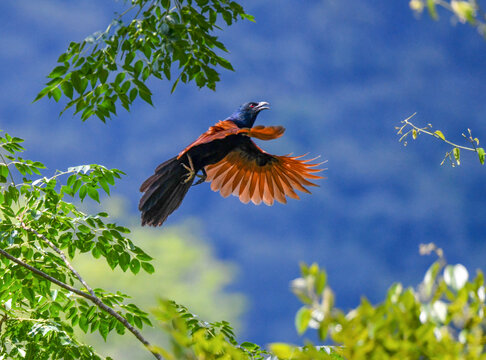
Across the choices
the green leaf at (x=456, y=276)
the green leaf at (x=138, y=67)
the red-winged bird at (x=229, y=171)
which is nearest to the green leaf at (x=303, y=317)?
the green leaf at (x=456, y=276)

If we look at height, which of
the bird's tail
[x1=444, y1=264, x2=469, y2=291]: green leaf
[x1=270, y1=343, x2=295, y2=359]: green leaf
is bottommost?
[x1=270, y1=343, x2=295, y2=359]: green leaf

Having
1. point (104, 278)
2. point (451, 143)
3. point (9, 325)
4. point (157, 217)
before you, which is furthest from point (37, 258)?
point (104, 278)

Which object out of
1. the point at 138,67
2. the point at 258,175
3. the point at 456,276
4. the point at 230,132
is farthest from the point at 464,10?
the point at 258,175

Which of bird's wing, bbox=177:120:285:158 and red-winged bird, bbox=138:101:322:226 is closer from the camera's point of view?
bird's wing, bbox=177:120:285:158

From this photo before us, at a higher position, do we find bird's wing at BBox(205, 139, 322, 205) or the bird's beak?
the bird's beak

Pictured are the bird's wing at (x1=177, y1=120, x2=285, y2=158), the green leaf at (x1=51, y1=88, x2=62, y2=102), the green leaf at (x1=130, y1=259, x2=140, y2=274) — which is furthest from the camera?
the green leaf at (x1=130, y1=259, x2=140, y2=274)

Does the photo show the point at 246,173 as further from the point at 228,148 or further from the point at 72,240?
the point at 72,240

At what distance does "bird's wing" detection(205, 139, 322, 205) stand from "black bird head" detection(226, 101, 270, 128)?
0.43 feet

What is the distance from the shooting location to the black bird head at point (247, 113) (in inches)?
92.9

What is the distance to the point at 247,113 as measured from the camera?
2.39m

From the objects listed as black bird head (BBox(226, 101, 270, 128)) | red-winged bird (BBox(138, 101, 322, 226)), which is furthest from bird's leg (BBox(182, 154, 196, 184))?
black bird head (BBox(226, 101, 270, 128))

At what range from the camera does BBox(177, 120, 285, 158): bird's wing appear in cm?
164

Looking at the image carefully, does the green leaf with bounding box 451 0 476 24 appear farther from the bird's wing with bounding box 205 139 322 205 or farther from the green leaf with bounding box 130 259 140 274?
the green leaf with bounding box 130 259 140 274

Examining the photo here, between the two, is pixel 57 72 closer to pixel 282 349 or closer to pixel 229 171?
pixel 229 171
